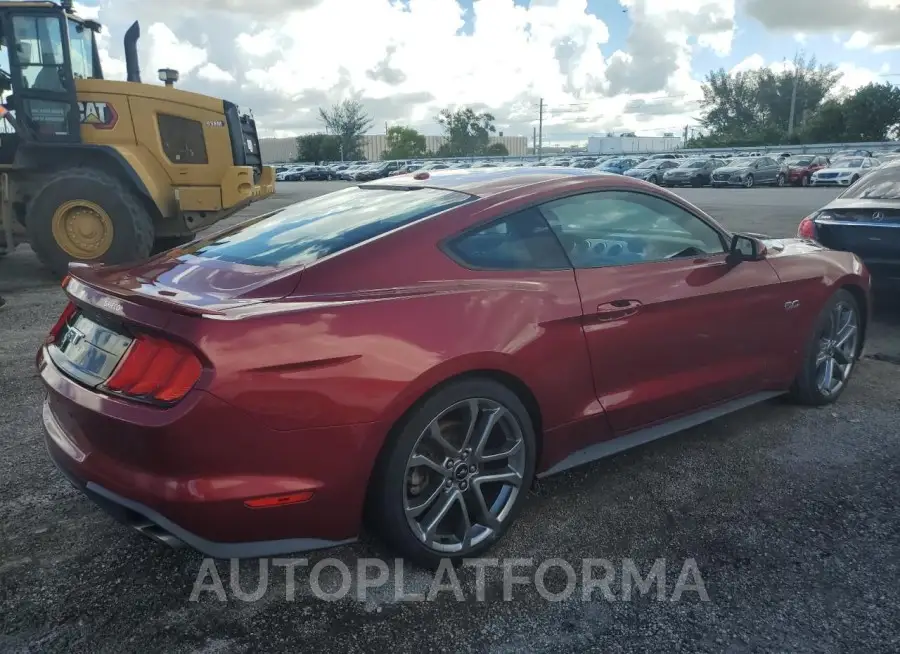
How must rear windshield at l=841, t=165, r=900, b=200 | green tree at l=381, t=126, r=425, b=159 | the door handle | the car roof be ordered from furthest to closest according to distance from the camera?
green tree at l=381, t=126, r=425, b=159
rear windshield at l=841, t=165, r=900, b=200
the car roof
the door handle

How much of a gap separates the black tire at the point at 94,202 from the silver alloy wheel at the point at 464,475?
261 inches

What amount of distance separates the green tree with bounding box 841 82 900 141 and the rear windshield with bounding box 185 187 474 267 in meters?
68.6

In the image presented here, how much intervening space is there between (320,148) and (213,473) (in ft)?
311

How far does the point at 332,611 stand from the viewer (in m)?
2.56

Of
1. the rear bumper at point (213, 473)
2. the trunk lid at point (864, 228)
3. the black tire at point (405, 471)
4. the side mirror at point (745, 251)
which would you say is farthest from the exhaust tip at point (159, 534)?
the trunk lid at point (864, 228)

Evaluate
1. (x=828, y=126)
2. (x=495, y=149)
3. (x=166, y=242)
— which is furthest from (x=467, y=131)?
(x=166, y=242)

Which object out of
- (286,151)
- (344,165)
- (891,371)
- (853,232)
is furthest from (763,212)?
(286,151)

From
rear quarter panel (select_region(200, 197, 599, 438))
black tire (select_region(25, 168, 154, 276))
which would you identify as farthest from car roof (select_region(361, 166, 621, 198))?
black tire (select_region(25, 168, 154, 276))

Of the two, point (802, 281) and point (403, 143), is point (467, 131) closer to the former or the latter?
point (403, 143)

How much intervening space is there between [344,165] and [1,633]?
64.4 m

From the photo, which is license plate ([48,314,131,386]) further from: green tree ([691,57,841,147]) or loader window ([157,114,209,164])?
green tree ([691,57,841,147])

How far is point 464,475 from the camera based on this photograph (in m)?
2.82

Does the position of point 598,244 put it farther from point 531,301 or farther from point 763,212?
point 763,212

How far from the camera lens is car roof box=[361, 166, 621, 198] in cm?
327
